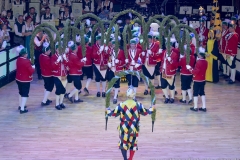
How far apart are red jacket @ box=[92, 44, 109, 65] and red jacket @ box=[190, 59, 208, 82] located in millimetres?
2382

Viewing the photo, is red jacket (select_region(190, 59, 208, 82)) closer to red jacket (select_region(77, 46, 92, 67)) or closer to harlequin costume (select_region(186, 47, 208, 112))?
harlequin costume (select_region(186, 47, 208, 112))

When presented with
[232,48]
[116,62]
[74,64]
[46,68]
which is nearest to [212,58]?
[232,48]

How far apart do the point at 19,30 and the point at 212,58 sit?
5.87 meters

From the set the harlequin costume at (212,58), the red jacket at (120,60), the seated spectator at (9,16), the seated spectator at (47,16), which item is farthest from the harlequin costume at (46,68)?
the seated spectator at (47,16)

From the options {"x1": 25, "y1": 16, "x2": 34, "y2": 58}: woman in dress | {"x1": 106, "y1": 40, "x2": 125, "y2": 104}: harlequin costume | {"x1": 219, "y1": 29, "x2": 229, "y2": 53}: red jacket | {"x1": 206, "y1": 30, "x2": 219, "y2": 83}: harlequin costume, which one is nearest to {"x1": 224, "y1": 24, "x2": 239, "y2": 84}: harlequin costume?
{"x1": 219, "y1": 29, "x2": 229, "y2": 53}: red jacket

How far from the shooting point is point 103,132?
36.9 feet

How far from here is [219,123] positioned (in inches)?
468

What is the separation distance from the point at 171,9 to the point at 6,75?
7416 mm

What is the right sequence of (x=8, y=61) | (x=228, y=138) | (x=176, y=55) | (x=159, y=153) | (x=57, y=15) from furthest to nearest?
(x=57, y=15) → (x=8, y=61) → (x=176, y=55) → (x=228, y=138) → (x=159, y=153)

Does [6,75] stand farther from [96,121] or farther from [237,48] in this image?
[237,48]

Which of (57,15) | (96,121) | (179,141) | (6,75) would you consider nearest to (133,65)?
(96,121)

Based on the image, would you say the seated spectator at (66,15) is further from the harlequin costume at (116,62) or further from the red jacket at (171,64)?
the red jacket at (171,64)

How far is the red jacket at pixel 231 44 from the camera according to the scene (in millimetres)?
15461

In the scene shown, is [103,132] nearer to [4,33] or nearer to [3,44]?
[3,44]
